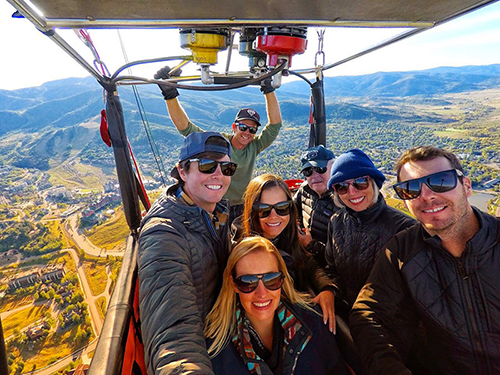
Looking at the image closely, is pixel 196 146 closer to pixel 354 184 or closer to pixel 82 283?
pixel 354 184

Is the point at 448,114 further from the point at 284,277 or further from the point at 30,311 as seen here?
the point at 30,311

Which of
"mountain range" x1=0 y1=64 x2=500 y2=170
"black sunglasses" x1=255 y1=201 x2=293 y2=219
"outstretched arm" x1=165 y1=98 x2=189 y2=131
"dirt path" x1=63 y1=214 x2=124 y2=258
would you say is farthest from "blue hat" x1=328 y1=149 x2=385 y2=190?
"mountain range" x1=0 y1=64 x2=500 y2=170

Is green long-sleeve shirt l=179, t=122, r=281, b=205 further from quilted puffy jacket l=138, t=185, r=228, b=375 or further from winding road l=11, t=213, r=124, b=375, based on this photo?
winding road l=11, t=213, r=124, b=375

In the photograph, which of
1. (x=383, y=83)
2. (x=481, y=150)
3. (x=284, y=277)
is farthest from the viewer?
(x=383, y=83)

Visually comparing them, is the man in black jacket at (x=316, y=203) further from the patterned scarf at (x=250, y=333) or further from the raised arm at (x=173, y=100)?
the raised arm at (x=173, y=100)

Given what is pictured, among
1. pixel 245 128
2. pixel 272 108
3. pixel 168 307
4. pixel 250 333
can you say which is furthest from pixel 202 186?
pixel 272 108

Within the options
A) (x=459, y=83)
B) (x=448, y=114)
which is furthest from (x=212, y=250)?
(x=459, y=83)

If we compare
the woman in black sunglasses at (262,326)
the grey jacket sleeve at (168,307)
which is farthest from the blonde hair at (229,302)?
the grey jacket sleeve at (168,307)
